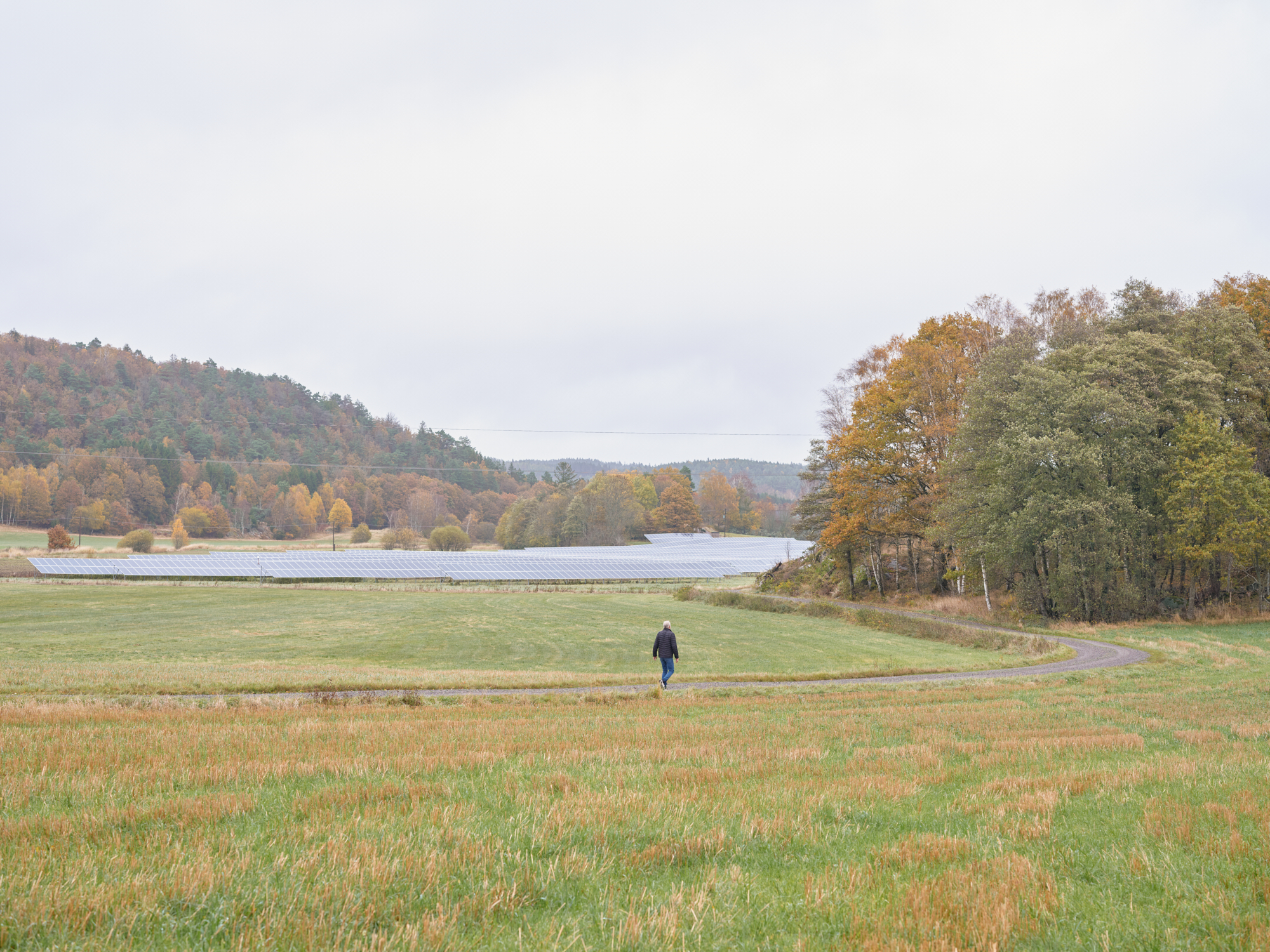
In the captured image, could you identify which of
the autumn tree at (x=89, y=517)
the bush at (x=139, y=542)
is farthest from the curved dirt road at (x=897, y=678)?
the autumn tree at (x=89, y=517)

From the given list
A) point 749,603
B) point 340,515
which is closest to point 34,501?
point 340,515

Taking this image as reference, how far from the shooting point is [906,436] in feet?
180

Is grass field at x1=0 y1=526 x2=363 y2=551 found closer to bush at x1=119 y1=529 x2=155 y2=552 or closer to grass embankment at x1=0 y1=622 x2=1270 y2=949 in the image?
bush at x1=119 y1=529 x2=155 y2=552

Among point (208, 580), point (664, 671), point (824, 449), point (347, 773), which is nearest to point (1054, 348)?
point (824, 449)

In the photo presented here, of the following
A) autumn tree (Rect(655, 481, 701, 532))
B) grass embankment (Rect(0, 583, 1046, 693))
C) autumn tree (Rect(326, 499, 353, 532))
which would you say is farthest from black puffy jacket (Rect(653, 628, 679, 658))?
autumn tree (Rect(326, 499, 353, 532))

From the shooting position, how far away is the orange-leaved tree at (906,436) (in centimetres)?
5412

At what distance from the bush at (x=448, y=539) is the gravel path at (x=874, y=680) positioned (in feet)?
357

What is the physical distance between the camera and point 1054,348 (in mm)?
52156

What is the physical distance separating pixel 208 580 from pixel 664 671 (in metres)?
69.3

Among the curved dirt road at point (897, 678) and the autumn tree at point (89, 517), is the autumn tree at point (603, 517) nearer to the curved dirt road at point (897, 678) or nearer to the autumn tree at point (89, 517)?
the autumn tree at point (89, 517)

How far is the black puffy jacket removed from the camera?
23.2 m

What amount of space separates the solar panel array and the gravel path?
5388 cm

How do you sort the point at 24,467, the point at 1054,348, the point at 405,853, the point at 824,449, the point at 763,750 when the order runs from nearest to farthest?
the point at 405,853, the point at 763,750, the point at 1054,348, the point at 824,449, the point at 24,467

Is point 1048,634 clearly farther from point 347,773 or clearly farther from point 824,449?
point 347,773
